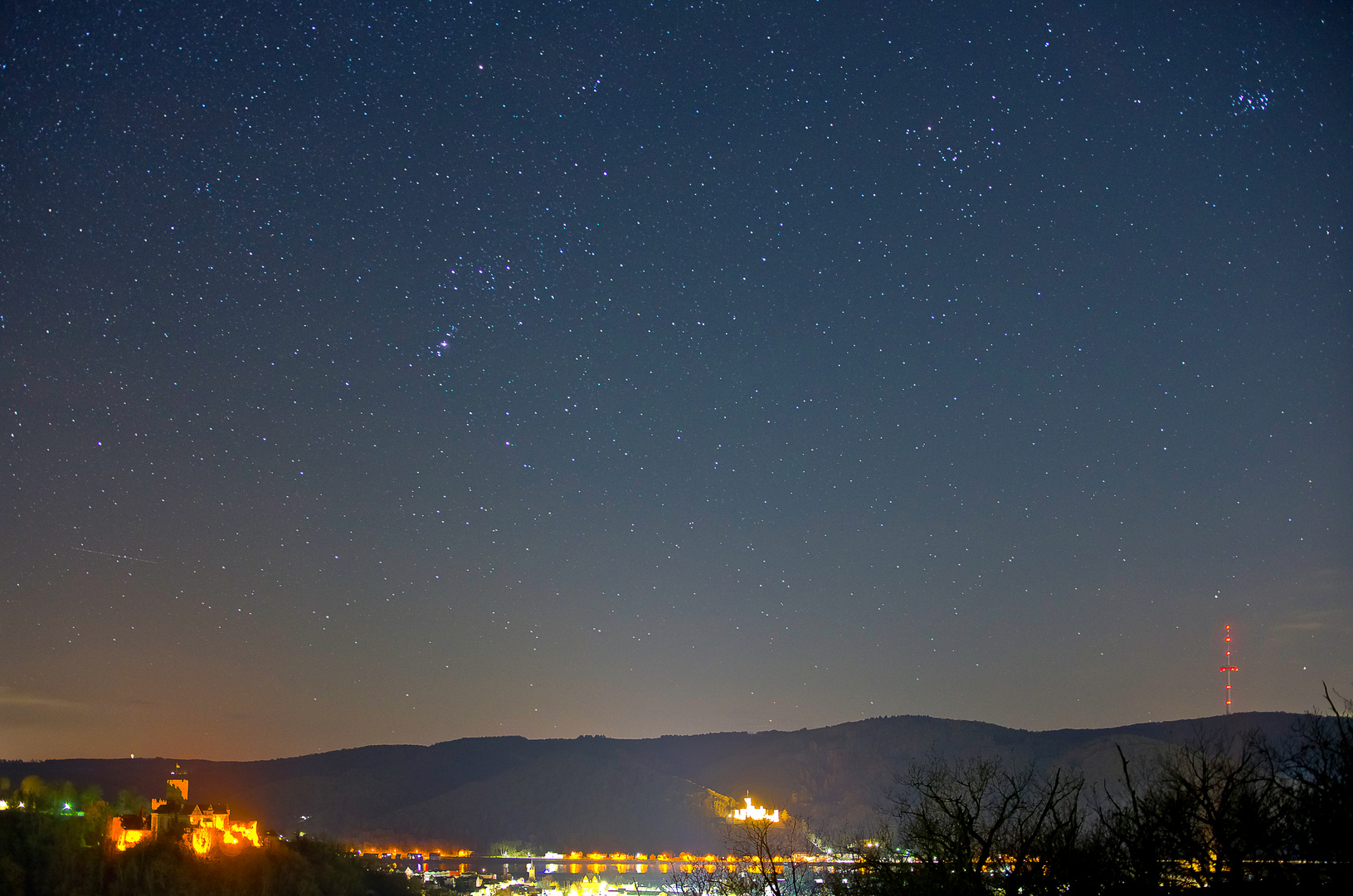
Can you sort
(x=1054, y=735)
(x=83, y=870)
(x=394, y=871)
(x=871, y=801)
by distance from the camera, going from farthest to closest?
(x=1054, y=735) → (x=871, y=801) → (x=394, y=871) → (x=83, y=870)

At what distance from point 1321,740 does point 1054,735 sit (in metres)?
166

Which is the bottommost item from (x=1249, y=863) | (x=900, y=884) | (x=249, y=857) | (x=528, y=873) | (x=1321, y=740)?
(x=528, y=873)

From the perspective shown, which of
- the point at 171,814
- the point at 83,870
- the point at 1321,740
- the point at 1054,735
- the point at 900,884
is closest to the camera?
the point at 1321,740

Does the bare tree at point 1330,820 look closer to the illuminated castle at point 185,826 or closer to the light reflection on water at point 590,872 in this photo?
the illuminated castle at point 185,826

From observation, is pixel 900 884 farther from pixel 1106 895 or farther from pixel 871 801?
pixel 871 801

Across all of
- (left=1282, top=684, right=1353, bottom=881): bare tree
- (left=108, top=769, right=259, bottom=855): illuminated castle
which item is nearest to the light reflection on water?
(left=108, top=769, right=259, bottom=855): illuminated castle

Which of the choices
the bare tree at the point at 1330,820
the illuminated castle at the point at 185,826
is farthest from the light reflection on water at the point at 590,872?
the bare tree at the point at 1330,820

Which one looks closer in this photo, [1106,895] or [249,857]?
[1106,895]

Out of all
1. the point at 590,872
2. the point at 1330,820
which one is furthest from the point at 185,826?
the point at 1330,820

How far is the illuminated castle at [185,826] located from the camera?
273 ft

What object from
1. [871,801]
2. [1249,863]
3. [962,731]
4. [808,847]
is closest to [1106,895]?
[1249,863]

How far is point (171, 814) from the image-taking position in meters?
85.8

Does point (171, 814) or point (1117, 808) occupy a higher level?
point (1117, 808)

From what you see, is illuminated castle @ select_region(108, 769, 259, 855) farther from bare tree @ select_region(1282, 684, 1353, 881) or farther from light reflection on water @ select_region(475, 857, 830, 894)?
bare tree @ select_region(1282, 684, 1353, 881)
